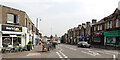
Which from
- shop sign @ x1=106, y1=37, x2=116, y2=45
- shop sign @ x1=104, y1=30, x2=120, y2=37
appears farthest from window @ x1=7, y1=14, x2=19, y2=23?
shop sign @ x1=106, y1=37, x2=116, y2=45

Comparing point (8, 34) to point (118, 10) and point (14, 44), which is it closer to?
point (14, 44)

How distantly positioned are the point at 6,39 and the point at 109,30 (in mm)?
23079

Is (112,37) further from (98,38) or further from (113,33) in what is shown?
(98,38)

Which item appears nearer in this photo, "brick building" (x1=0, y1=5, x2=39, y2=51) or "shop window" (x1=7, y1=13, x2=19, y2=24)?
"brick building" (x1=0, y1=5, x2=39, y2=51)

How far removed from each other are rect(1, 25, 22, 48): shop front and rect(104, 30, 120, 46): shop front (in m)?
18.7

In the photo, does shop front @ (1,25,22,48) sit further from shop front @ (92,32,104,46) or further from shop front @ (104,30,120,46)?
shop front @ (92,32,104,46)

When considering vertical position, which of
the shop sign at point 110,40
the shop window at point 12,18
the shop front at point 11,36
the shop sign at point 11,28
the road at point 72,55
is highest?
the shop window at point 12,18

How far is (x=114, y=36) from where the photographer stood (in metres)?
27.9

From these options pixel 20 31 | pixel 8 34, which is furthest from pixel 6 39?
pixel 20 31

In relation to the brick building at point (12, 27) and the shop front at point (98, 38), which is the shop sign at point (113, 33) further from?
the brick building at point (12, 27)

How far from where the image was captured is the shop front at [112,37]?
2700 cm

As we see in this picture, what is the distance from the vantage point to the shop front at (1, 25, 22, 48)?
17.8m

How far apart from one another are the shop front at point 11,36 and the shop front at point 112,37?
61.5 ft

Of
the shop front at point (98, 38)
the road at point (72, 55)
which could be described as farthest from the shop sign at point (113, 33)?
the road at point (72, 55)
